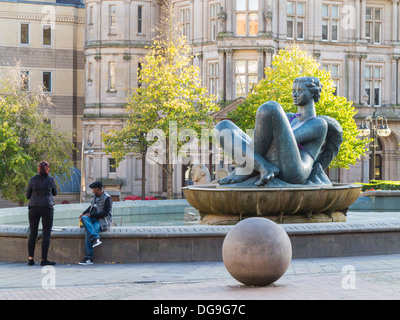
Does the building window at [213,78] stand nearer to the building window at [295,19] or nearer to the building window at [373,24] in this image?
the building window at [295,19]

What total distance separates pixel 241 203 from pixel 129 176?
138 feet

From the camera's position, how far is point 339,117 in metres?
44.3

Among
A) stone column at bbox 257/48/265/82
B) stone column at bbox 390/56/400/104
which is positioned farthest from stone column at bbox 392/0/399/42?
stone column at bbox 257/48/265/82

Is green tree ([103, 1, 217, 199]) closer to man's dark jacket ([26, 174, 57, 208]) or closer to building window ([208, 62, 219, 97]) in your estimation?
building window ([208, 62, 219, 97])

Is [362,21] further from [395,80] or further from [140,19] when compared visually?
[140,19]

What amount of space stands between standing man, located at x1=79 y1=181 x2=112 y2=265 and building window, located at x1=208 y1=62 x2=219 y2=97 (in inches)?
1489

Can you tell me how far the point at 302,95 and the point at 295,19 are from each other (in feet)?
122

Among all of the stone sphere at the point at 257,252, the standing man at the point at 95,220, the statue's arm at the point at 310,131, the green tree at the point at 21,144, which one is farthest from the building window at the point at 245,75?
the stone sphere at the point at 257,252

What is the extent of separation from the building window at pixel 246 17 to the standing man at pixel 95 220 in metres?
37.6

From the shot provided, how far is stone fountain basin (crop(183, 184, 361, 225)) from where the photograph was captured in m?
17.1

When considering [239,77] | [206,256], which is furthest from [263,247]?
[239,77]

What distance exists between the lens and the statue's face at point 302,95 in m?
18.5

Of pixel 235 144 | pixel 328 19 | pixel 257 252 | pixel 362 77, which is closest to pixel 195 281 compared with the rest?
pixel 257 252

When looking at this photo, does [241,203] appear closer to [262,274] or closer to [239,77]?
[262,274]
